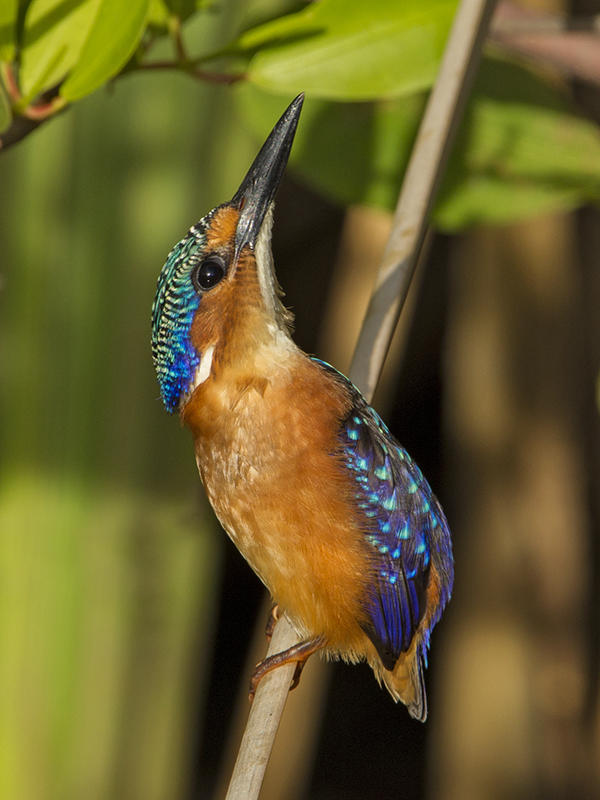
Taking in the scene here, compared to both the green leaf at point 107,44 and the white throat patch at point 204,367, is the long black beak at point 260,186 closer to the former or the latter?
the white throat patch at point 204,367

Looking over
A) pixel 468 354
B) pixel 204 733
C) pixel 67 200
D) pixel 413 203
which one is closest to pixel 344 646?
pixel 413 203

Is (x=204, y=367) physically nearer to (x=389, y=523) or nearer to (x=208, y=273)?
(x=208, y=273)

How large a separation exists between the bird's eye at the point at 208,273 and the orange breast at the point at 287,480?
0.11 meters

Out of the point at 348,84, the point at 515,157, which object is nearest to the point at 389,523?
the point at 348,84

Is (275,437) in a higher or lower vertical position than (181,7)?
lower

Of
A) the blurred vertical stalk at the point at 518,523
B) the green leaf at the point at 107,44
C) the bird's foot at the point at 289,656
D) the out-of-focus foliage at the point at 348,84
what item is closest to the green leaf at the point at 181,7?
the out-of-focus foliage at the point at 348,84

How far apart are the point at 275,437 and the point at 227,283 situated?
0.19 metres

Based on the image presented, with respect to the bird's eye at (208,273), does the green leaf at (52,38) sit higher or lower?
higher

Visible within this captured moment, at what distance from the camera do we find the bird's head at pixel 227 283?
1250 millimetres

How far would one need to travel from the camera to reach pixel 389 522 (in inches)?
52.1

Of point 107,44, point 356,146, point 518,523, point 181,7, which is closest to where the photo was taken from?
point 107,44

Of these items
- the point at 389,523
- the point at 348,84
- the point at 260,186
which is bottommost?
the point at 389,523

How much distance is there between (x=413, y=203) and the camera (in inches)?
47.5

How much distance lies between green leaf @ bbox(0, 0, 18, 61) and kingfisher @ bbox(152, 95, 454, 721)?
31 cm
